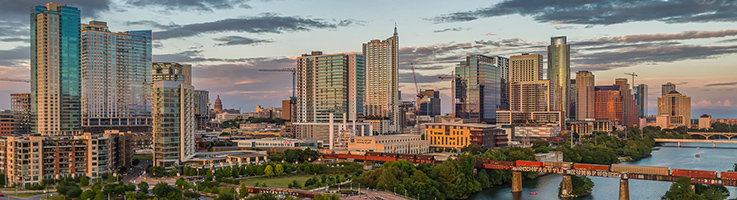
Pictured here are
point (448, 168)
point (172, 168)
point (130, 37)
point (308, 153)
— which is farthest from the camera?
point (130, 37)

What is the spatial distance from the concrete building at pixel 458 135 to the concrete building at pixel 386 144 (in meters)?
5.57

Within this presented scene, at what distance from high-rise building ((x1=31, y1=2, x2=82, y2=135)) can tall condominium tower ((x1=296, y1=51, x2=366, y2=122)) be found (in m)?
48.0

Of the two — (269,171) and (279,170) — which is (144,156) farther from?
(269,171)

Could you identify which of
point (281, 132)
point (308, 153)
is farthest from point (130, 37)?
point (308, 153)

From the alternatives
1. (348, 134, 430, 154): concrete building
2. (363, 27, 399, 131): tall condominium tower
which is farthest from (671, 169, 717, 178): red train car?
(363, 27, 399, 131): tall condominium tower

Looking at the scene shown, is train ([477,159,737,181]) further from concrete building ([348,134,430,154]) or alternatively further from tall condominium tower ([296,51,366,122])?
tall condominium tower ([296,51,366,122])

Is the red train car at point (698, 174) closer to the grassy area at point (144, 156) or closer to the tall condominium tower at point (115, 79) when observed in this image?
the grassy area at point (144, 156)

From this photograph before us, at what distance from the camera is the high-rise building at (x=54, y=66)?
87.2 m

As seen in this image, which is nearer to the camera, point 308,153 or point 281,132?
point 308,153

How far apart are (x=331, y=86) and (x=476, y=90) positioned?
76.1 m

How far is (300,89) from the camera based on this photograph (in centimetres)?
13138

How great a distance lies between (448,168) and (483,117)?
440 ft

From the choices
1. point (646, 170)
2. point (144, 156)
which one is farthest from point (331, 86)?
point (646, 170)

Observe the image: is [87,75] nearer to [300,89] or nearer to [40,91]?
[40,91]
